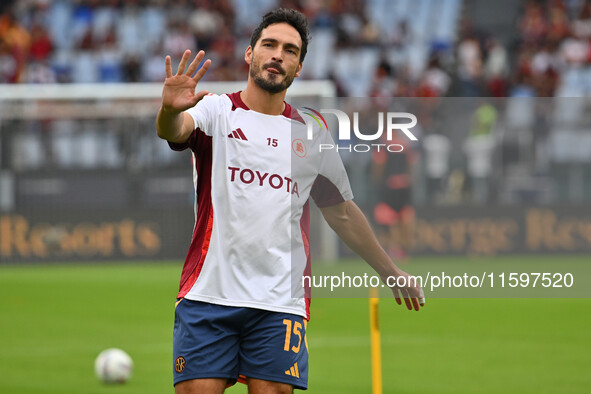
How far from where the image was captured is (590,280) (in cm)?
707

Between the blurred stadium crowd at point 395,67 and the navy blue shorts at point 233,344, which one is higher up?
the blurred stadium crowd at point 395,67

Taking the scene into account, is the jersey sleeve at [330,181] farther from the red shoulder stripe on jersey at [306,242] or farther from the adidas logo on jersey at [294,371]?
the adidas logo on jersey at [294,371]

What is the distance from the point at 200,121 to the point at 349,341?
5672 millimetres

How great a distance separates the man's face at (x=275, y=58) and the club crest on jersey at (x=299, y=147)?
0.25 m

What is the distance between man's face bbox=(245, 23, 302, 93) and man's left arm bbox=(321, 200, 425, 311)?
2.33 ft

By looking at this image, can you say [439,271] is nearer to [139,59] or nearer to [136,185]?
[136,185]

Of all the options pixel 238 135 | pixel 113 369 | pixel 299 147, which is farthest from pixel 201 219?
pixel 113 369

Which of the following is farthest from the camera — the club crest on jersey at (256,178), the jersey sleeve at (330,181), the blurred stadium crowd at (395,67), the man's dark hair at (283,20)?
the blurred stadium crowd at (395,67)

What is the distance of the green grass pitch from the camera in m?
7.64

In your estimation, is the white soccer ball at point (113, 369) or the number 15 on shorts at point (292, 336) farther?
the white soccer ball at point (113, 369)

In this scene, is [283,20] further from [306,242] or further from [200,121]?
[306,242]

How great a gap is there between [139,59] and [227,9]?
10.0 ft

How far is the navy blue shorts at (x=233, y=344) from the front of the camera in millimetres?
4289

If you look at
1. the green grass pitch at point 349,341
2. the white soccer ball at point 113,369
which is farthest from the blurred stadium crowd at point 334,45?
the white soccer ball at point 113,369
